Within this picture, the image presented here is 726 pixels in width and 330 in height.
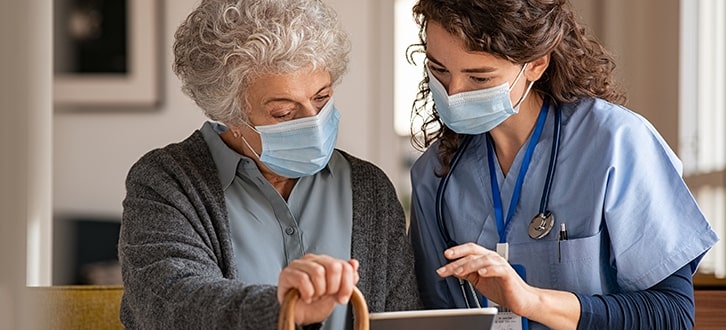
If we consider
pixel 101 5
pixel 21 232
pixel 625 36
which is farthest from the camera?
pixel 101 5

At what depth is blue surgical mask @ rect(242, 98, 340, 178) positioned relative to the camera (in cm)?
169

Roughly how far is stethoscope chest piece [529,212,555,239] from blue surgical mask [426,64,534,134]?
0.19 metres

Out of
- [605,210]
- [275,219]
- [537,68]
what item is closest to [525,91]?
[537,68]

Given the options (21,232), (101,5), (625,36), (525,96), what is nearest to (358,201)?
(525,96)

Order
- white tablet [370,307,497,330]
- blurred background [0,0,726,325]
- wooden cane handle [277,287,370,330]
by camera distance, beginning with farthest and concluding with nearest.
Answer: blurred background [0,0,726,325], white tablet [370,307,497,330], wooden cane handle [277,287,370,330]

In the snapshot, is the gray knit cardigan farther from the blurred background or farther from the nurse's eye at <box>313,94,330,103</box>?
the blurred background

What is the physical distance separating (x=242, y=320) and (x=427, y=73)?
2.30 ft

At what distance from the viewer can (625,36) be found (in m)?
3.90

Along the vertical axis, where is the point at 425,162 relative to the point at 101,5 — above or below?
below

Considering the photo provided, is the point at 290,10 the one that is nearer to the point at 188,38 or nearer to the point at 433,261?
the point at 188,38

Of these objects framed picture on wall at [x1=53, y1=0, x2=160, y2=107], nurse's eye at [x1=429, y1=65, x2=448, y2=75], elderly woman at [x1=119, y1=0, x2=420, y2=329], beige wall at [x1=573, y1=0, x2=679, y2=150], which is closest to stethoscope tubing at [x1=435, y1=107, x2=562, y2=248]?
elderly woman at [x1=119, y1=0, x2=420, y2=329]

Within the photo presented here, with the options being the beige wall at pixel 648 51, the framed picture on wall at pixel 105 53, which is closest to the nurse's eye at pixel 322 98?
the beige wall at pixel 648 51

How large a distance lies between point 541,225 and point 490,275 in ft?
0.84

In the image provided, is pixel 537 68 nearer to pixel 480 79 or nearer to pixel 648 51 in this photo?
pixel 480 79
